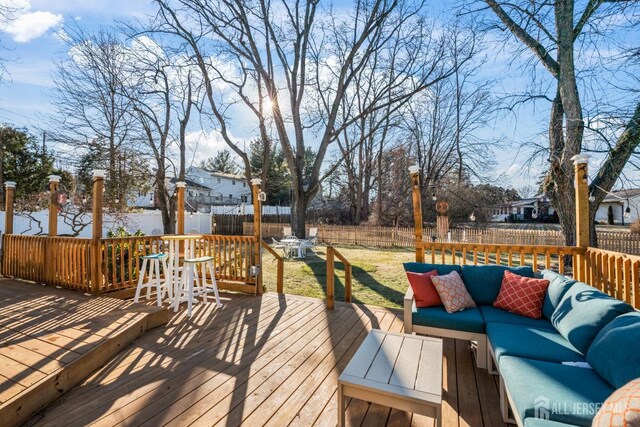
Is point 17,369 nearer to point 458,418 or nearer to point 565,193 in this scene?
point 458,418

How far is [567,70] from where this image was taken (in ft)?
20.6

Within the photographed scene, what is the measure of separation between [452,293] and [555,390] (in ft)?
4.92

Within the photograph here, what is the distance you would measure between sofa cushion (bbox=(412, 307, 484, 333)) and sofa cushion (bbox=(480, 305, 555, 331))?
8 cm

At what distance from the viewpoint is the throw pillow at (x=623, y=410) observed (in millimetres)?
998

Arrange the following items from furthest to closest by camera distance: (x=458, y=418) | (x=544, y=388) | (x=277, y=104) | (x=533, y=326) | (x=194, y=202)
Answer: (x=194, y=202) → (x=277, y=104) → (x=533, y=326) → (x=458, y=418) → (x=544, y=388)

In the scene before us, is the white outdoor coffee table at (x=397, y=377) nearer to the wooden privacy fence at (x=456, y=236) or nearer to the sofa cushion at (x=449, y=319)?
the sofa cushion at (x=449, y=319)

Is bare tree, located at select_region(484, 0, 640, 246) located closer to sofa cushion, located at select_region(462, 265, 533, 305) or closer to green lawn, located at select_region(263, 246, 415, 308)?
sofa cushion, located at select_region(462, 265, 533, 305)

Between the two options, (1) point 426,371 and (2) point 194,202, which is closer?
(1) point 426,371

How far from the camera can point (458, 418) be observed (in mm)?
2086

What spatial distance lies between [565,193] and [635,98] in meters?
2.95

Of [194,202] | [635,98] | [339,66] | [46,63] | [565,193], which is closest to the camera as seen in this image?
[635,98]

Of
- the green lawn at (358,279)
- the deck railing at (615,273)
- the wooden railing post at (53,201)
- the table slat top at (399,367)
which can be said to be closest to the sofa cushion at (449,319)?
the table slat top at (399,367)

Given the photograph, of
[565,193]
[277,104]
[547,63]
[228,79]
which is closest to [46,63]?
[228,79]

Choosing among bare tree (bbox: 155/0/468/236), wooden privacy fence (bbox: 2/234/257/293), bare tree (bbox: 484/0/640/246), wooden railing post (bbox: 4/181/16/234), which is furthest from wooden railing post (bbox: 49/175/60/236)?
bare tree (bbox: 484/0/640/246)
